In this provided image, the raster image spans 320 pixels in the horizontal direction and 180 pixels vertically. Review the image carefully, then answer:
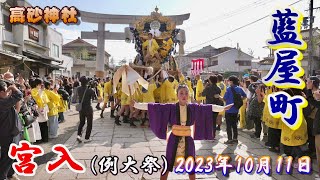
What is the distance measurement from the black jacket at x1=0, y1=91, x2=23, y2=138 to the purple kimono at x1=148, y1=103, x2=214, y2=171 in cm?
217

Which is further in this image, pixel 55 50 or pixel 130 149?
pixel 55 50

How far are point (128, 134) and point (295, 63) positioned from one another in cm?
515

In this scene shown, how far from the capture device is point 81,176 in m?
5.00

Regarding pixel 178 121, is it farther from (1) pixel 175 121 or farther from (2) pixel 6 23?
(2) pixel 6 23

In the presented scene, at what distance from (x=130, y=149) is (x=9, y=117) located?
9.98 feet

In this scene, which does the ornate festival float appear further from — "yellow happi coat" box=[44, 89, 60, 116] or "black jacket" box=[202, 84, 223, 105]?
"yellow happi coat" box=[44, 89, 60, 116]

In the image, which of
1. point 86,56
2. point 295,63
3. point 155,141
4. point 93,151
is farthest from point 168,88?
point 86,56

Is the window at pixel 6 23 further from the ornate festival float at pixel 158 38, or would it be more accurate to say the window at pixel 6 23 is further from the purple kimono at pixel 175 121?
the purple kimono at pixel 175 121

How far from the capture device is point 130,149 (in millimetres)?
6746

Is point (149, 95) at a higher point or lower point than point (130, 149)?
higher


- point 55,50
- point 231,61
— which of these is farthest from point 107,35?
point 231,61

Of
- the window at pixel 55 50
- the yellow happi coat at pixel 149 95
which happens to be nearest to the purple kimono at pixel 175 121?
the yellow happi coat at pixel 149 95

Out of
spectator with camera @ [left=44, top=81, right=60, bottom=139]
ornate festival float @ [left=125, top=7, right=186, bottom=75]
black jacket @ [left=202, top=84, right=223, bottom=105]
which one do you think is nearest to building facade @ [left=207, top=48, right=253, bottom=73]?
ornate festival float @ [left=125, top=7, right=186, bottom=75]

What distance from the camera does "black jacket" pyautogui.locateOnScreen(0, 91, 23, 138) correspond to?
429 cm
